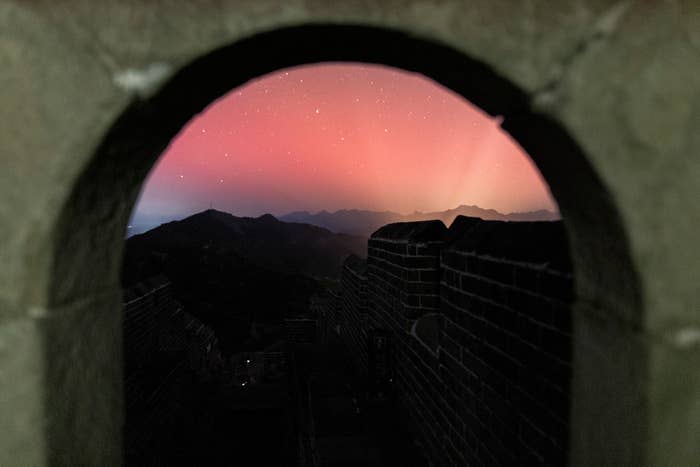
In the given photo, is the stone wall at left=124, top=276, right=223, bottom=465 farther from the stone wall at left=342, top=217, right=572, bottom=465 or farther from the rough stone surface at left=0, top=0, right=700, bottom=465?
the rough stone surface at left=0, top=0, right=700, bottom=465

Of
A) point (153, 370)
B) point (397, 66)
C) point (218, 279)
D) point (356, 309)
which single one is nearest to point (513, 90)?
point (397, 66)

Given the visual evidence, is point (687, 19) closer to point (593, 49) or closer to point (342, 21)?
point (593, 49)

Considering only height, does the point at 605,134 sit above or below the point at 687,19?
below

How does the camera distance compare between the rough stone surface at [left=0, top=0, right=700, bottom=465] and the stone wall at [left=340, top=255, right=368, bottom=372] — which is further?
the stone wall at [left=340, top=255, right=368, bottom=372]

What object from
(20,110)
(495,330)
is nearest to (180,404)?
(495,330)

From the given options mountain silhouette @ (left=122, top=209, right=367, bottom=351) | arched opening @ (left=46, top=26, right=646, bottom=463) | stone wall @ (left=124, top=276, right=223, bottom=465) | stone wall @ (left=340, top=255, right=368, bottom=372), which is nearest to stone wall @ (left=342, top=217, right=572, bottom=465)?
arched opening @ (left=46, top=26, right=646, bottom=463)

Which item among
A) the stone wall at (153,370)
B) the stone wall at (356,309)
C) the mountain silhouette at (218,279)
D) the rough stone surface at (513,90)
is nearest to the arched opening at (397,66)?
the rough stone surface at (513,90)
